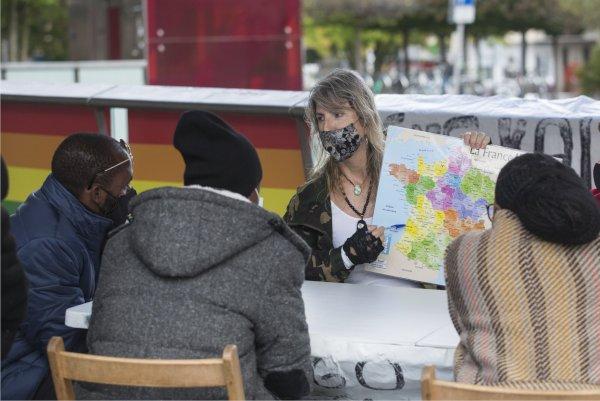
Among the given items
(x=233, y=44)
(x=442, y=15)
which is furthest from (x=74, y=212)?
(x=442, y=15)

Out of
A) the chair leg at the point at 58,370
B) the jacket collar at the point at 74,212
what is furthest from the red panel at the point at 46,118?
the chair leg at the point at 58,370

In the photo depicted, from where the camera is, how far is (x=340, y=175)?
4.50 meters

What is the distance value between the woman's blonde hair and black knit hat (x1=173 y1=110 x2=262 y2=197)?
1.15m

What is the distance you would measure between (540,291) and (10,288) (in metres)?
1.42

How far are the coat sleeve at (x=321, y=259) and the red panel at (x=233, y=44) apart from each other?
9406 millimetres

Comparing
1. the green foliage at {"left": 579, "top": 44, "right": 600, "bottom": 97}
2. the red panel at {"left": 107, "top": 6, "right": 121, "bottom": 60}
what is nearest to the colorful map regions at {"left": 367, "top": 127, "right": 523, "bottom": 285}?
the red panel at {"left": 107, "top": 6, "right": 121, "bottom": 60}

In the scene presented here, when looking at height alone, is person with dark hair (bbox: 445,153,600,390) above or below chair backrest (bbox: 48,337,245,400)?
above

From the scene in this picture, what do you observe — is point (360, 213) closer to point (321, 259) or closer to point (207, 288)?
point (321, 259)

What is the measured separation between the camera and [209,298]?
3.07m

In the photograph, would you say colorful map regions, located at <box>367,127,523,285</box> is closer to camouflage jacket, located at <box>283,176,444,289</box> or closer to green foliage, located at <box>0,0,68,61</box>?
camouflage jacket, located at <box>283,176,444,289</box>

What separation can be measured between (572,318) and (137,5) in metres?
13.5

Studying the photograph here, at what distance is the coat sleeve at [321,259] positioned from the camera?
4239 millimetres

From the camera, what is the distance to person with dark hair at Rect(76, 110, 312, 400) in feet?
10.1

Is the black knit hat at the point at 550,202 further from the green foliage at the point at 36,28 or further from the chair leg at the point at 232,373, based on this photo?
the green foliage at the point at 36,28
